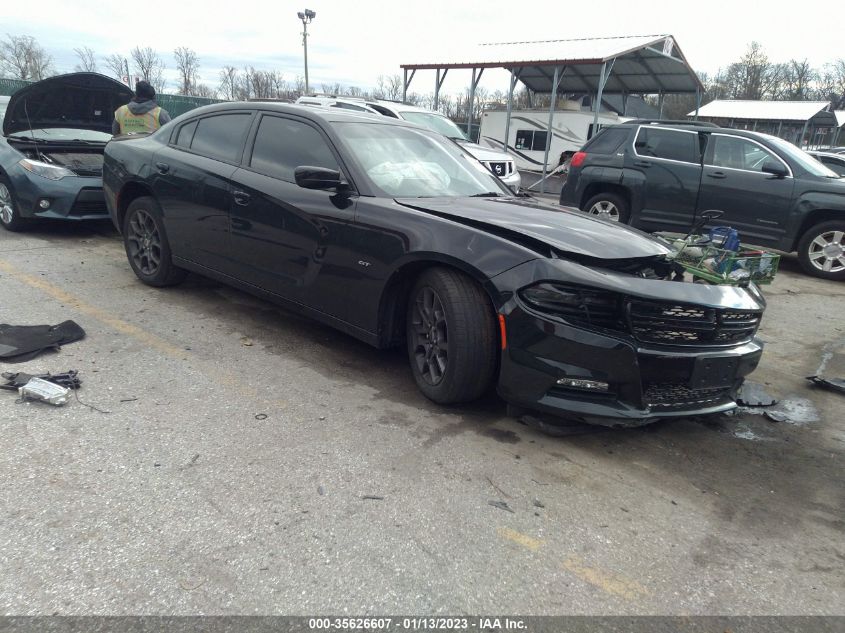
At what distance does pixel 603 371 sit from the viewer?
2924 mm

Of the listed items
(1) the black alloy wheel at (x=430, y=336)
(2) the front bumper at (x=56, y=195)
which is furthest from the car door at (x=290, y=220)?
(2) the front bumper at (x=56, y=195)

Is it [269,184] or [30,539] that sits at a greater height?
[269,184]

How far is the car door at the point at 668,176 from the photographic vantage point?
28.0ft

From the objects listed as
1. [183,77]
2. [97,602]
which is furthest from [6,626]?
[183,77]

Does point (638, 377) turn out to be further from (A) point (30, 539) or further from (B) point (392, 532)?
(A) point (30, 539)

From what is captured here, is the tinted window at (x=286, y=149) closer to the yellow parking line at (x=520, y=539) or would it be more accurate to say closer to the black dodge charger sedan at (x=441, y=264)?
the black dodge charger sedan at (x=441, y=264)

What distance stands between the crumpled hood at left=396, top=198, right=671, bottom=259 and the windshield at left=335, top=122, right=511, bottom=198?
0.20 meters

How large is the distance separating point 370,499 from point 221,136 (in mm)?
3387

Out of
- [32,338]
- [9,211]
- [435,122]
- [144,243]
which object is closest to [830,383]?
[32,338]

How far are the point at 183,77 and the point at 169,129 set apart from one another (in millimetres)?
62553

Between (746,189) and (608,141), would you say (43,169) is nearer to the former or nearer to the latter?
(608,141)

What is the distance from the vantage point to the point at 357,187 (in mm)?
3816

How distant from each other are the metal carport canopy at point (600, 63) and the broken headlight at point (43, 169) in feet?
39.0

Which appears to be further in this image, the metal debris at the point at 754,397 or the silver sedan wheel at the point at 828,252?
the silver sedan wheel at the point at 828,252
